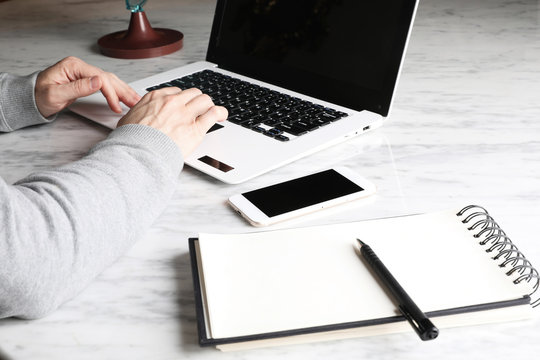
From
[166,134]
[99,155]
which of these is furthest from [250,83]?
[99,155]

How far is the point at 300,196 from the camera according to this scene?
2.77 ft

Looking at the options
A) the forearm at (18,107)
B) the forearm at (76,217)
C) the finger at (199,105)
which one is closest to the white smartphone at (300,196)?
the forearm at (76,217)

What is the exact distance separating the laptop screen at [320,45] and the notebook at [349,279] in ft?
1.26

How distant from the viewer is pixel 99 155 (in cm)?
79

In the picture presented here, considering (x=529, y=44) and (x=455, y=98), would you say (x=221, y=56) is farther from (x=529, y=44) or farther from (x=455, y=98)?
(x=529, y=44)

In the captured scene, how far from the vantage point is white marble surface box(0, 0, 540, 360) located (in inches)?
24.1

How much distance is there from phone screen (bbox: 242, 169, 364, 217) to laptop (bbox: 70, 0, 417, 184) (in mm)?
53

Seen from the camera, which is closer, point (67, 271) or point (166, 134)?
point (67, 271)

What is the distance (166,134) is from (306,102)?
1.04 feet

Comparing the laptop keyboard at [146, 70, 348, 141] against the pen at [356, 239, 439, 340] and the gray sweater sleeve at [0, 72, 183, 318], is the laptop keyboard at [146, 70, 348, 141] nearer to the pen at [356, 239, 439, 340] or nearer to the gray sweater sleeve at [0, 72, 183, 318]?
the gray sweater sleeve at [0, 72, 183, 318]

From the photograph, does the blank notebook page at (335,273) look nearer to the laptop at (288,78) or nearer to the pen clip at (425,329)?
the pen clip at (425,329)

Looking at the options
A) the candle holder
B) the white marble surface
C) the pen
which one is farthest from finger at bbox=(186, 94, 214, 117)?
the candle holder

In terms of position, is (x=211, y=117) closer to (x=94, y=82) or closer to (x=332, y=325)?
(x=94, y=82)

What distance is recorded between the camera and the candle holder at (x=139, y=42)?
149cm
